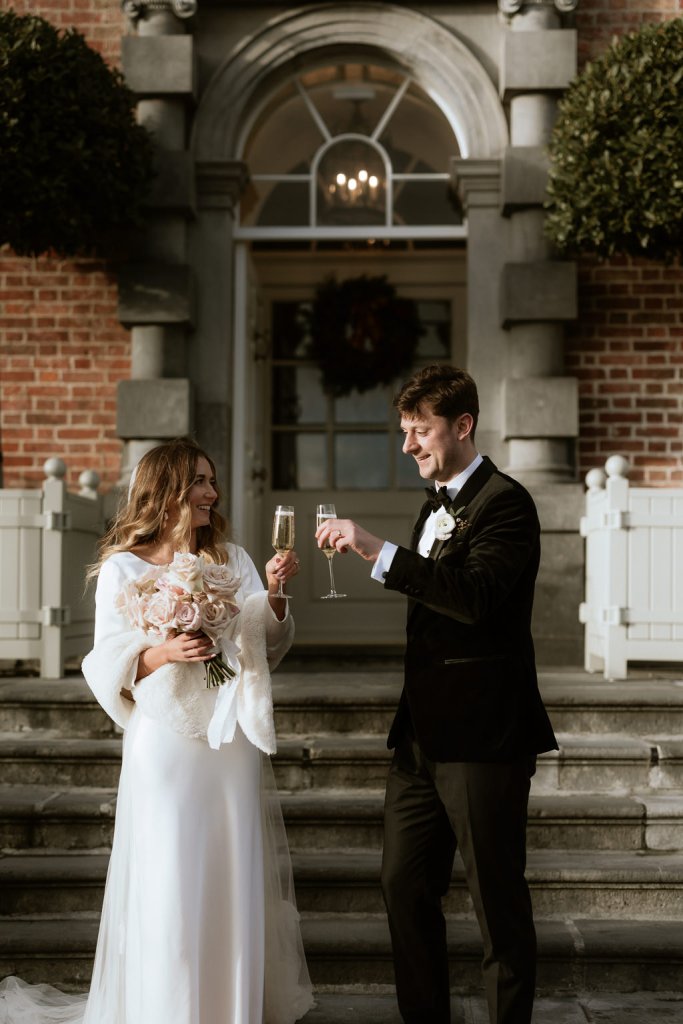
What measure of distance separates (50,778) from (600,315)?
4.05m

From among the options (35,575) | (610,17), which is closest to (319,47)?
(610,17)

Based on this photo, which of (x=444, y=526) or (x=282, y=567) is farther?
(x=444, y=526)

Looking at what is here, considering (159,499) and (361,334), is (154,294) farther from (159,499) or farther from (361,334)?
(159,499)

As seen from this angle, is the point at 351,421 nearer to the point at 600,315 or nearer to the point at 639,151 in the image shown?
the point at 600,315

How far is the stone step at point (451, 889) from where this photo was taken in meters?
3.99

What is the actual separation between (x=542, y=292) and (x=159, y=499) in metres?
3.94

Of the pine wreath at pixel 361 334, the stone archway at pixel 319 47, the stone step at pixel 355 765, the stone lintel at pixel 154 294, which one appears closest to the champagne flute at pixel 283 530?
the stone step at pixel 355 765

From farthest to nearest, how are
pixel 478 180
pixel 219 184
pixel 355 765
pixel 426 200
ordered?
pixel 426 200, pixel 219 184, pixel 478 180, pixel 355 765

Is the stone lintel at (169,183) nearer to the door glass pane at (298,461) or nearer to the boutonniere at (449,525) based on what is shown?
the door glass pane at (298,461)

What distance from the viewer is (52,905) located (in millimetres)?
4023

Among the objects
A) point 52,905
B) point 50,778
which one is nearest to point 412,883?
point 52,905

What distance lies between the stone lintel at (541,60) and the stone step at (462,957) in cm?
466

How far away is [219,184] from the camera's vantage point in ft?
22.1

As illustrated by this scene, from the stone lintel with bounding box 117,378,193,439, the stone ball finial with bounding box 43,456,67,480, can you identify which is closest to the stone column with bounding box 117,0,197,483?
the stone lintel with bounding box 117,378,193,439
